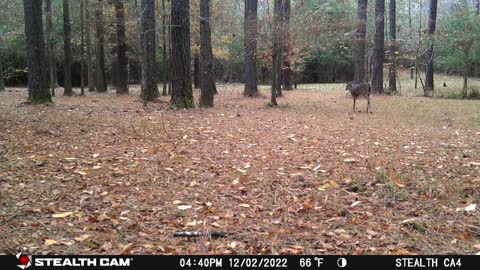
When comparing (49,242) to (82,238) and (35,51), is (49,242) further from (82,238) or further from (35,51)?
(35,51)

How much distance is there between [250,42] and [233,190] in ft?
37.6

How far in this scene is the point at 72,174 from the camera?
14.9ft

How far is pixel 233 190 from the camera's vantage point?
4234mm

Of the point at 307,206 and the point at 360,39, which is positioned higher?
the point at 360,39

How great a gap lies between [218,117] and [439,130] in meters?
5.08

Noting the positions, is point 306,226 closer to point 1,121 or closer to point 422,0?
point 1,121

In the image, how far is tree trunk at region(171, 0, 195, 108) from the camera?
414 inches

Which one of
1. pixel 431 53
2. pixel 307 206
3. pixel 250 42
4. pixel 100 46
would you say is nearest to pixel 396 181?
pixel 307 206

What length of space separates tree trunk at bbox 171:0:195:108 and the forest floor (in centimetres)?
312

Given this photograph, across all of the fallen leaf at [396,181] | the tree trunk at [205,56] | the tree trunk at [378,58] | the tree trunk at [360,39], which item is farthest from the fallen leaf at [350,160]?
the tree trunk at [378,58]

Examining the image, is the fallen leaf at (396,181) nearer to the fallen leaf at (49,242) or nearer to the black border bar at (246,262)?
the black border bar at (246,262)

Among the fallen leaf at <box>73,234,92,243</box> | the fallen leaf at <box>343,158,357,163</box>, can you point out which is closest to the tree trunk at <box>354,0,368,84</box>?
the fallen leaf at <box>343,158,357,163</box>

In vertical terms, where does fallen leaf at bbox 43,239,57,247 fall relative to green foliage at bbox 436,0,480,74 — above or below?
below

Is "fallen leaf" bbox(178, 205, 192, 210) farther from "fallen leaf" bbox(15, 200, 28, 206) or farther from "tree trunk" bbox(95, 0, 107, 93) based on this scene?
"tree trunk" bbox(95, 0, 107, 93)
